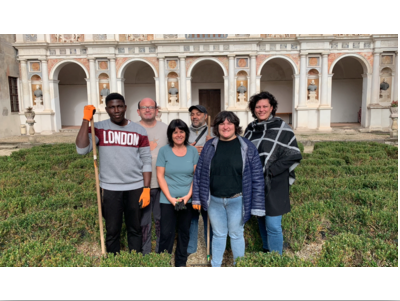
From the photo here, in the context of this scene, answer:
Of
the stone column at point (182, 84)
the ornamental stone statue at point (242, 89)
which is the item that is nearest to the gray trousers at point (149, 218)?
the stone column at point (182, 84)

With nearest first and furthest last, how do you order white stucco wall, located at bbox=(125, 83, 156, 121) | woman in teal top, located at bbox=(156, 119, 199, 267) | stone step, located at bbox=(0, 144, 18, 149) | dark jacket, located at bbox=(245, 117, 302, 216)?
dark jacket, located at bbox=(245, 117, 302, 216), woman in teal top, located at bbox=(156, 119, 199, 267), stone step, located at bbox=(0, 144, 18, 149), white stucco wall, located at bbox=(125, 83, 156, 121)

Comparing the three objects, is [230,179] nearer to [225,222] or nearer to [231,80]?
[225,222]

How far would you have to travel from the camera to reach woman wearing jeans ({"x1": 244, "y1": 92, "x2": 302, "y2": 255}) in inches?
123

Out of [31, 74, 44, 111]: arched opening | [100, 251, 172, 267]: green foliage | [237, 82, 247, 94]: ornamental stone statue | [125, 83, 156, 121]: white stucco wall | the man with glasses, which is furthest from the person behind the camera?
[125, 83, 156, 121]: white stucco wall

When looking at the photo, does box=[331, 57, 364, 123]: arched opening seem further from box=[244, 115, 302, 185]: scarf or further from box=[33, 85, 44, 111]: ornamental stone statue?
box=[33, 85, 44, 111]: ornamental stone statue

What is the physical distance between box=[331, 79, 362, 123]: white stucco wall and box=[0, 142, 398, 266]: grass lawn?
15884 millimetres

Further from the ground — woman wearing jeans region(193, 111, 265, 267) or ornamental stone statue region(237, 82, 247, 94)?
ornamental stone statue region(237, 82, 247, 94)

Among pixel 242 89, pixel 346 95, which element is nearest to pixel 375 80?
pixel 346 95

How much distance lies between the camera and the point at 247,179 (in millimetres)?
2943

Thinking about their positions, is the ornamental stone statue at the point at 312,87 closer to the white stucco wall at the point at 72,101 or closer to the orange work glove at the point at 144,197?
the white stucco wall at the point at 72,101

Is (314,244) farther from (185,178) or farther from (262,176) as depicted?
(185,178)

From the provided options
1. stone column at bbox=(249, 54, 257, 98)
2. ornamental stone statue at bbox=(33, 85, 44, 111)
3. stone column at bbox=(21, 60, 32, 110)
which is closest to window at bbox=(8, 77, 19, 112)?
stone column at bbox=(21, 60, 32, 110)

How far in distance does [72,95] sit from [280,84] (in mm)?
16359

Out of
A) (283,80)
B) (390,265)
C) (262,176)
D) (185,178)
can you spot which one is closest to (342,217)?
(390,265)
